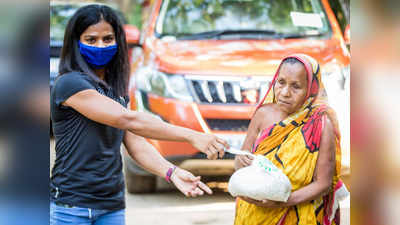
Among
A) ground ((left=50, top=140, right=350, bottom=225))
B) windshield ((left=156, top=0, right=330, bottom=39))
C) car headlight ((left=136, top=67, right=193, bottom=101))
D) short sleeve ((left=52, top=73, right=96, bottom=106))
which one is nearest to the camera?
short sleeve ((left=52, top=73, right=96, bottom=106))

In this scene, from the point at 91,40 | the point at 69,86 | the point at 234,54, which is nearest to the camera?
the point at 69,86

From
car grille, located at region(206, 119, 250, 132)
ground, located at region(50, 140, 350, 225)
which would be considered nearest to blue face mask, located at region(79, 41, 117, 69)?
car grille, located at region(206, 119, 250, 132)

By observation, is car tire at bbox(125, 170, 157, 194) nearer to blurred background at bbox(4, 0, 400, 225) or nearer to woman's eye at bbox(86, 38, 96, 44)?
blurred background at bbox(4, 0, 400, 225)

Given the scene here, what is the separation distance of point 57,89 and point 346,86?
7.76 ft

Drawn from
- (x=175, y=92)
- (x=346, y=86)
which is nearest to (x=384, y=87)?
(x=346, y=86)

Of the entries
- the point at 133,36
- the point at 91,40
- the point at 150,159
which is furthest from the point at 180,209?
the point at 91,40

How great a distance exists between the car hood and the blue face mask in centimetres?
195

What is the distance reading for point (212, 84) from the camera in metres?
4.43

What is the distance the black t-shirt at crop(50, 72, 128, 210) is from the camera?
93.4 inches

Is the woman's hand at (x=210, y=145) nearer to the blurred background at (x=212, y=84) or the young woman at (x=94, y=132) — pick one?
the young woman at (x=94, y=132)

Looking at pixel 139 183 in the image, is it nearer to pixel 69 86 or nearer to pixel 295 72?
pixel 69 86

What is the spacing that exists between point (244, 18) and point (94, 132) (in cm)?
273

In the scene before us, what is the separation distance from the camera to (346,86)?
13.5 feet

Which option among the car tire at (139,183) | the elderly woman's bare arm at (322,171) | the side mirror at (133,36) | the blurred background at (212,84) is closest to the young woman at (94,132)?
the blurred background at (212,84)
